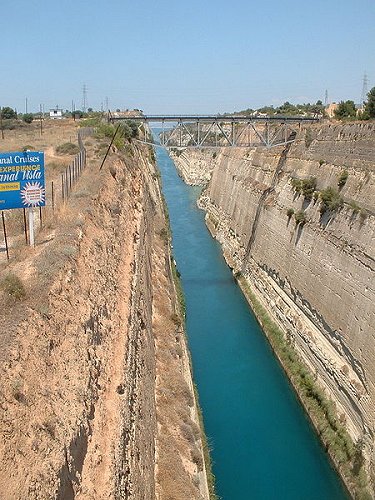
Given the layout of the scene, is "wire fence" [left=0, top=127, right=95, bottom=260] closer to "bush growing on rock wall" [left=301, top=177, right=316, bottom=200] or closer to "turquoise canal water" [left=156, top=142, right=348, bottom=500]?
"turquoise canal water" [left=156, top=142, right=348, bottom=500]

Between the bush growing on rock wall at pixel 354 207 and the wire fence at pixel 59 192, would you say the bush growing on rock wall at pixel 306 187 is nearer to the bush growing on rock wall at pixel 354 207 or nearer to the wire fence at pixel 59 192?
the bush growing on rock wall at pixel 354 207

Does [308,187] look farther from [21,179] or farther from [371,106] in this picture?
[21,179]

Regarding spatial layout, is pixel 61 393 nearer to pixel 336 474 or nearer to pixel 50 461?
pixel 50 461

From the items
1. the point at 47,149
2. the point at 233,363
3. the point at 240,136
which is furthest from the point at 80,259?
the point at 240,136

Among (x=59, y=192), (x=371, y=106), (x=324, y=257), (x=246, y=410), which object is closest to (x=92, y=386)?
(x=246, y=410)

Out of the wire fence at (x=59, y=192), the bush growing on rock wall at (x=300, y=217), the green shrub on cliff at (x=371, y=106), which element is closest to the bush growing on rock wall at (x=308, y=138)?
the green shrub on cliff at (x=371, y=106)
